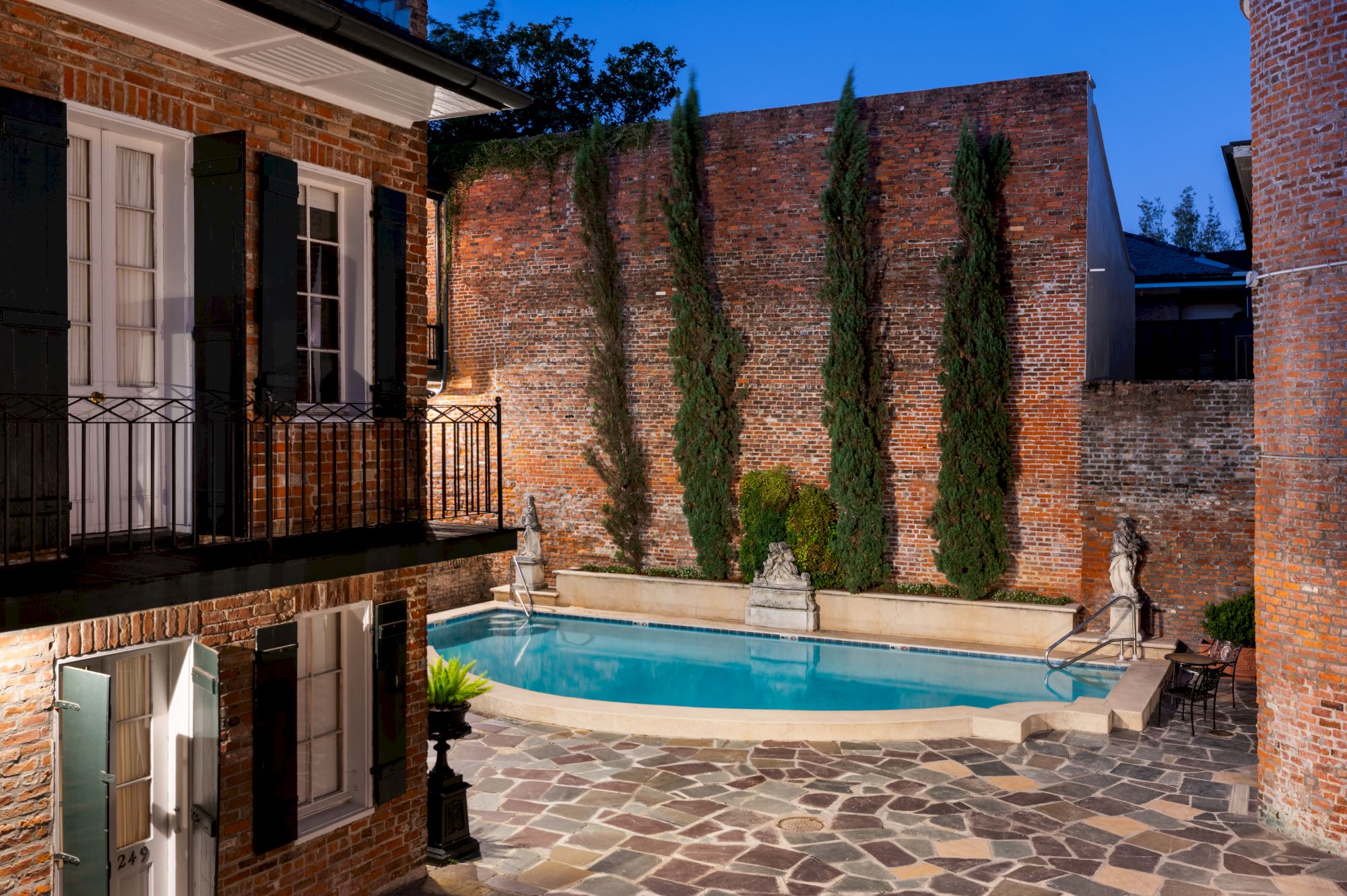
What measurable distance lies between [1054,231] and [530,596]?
1010 centimetres

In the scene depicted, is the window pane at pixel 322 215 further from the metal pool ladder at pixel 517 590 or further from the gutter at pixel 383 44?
the metal pool ladder at pixel 517 590

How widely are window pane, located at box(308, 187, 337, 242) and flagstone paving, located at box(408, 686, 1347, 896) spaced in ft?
14.5

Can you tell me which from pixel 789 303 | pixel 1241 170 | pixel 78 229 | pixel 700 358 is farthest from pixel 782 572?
pixel 78 229

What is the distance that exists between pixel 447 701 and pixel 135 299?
369cm

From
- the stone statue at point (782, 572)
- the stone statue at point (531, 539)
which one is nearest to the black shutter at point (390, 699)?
the stone statue at point (782, 572)

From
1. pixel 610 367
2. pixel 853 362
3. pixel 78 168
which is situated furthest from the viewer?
pixel 610 367

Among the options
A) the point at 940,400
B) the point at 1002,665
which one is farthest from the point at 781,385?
the point at 1002,665

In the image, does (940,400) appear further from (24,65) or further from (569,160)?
(24,65)

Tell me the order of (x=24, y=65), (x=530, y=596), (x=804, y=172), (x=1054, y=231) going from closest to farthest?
(x=24, y=65)
(x=1054, y=231)
(x=804, y=172)
(x=530, y=596)

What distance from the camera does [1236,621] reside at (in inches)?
547

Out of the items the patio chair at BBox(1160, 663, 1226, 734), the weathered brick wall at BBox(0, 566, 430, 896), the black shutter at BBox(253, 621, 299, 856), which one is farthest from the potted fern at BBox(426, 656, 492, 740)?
the patio chair at BBox(1160, 663, 1226, 734)

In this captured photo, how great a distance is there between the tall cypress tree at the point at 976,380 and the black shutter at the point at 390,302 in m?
10.3

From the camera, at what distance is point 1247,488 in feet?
46.2

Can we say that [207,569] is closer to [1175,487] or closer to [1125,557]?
[1125,557]
